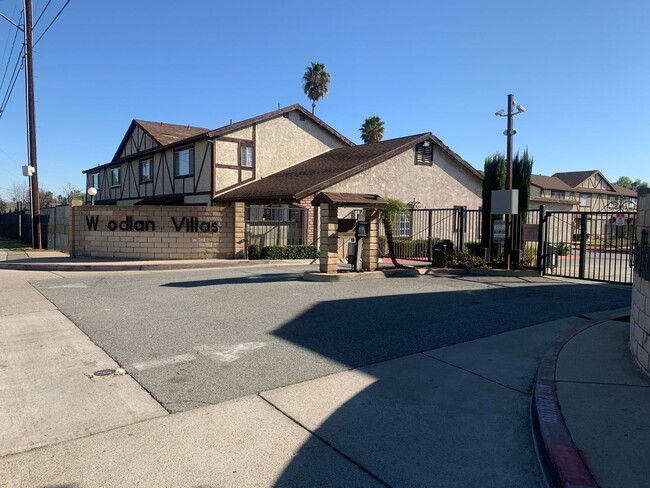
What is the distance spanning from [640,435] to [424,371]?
7.12 ft

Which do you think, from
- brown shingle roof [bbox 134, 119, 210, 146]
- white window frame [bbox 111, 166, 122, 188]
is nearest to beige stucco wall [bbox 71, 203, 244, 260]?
brown shingle roof [bbox 134, 119, 210, 146]

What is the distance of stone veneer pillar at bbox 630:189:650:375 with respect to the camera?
5.11 meters

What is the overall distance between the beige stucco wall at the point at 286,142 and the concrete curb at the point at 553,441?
20892mm

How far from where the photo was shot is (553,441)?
3.58 m

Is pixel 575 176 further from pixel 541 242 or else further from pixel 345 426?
pixel 345 426

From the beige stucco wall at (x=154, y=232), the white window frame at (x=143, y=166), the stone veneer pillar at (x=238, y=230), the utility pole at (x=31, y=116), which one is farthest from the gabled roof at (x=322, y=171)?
the white window frame at (x=143, y=166)

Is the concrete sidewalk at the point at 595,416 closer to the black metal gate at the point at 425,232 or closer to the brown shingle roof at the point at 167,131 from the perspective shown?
the black metal gate at the point at 425,232

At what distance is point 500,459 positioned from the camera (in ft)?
11.7

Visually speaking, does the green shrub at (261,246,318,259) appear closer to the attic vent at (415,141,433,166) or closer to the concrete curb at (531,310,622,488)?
the attic vent at (415,141,433,166)

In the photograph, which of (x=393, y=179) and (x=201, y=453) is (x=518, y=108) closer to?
(x=393, y=179)

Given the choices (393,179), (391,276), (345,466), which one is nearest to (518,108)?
(391,276)

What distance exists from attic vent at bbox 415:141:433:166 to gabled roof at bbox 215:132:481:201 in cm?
29

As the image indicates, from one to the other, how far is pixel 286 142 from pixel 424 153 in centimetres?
709

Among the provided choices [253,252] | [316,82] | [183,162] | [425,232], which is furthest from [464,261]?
[316,82]
